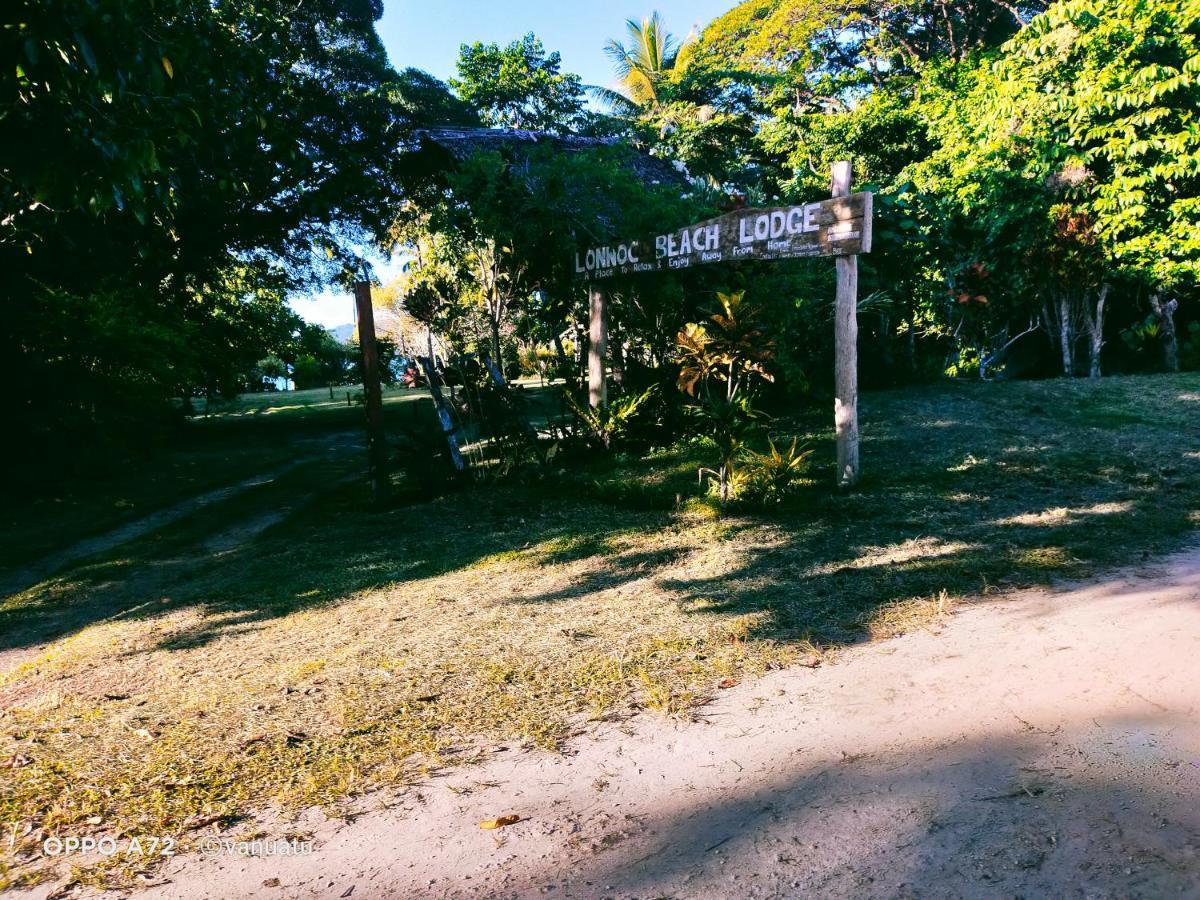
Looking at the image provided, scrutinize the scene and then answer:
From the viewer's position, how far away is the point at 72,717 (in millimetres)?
3348

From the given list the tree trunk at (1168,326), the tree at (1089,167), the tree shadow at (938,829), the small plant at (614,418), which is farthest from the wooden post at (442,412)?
the tree trunk at (1168,326)

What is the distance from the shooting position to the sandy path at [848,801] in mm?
1898

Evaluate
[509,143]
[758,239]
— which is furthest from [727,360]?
[509,143]

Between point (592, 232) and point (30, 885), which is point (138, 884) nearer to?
point (30, 885)

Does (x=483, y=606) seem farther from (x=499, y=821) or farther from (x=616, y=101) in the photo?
(x=616, y=101)

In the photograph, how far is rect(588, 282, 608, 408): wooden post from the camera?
8.45 meters

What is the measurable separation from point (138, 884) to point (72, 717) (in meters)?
1.60

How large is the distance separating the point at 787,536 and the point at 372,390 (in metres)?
4.49

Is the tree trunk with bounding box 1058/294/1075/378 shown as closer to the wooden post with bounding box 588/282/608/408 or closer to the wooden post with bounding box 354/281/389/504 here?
the wooden post with bounding box 588/282/608/408

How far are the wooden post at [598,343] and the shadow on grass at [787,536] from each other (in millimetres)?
977

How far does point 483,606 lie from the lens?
4609 mm

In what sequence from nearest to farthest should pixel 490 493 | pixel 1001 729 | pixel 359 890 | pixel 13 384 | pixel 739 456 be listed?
pixel 359 890 < pixel 1001 729 < pixel 739 456 < pixel 490 493 < pixel 13 384

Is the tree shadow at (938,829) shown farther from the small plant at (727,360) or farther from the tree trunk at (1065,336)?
the tree trunk at (1065,336)

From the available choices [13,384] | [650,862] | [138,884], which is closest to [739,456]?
[650,862]
